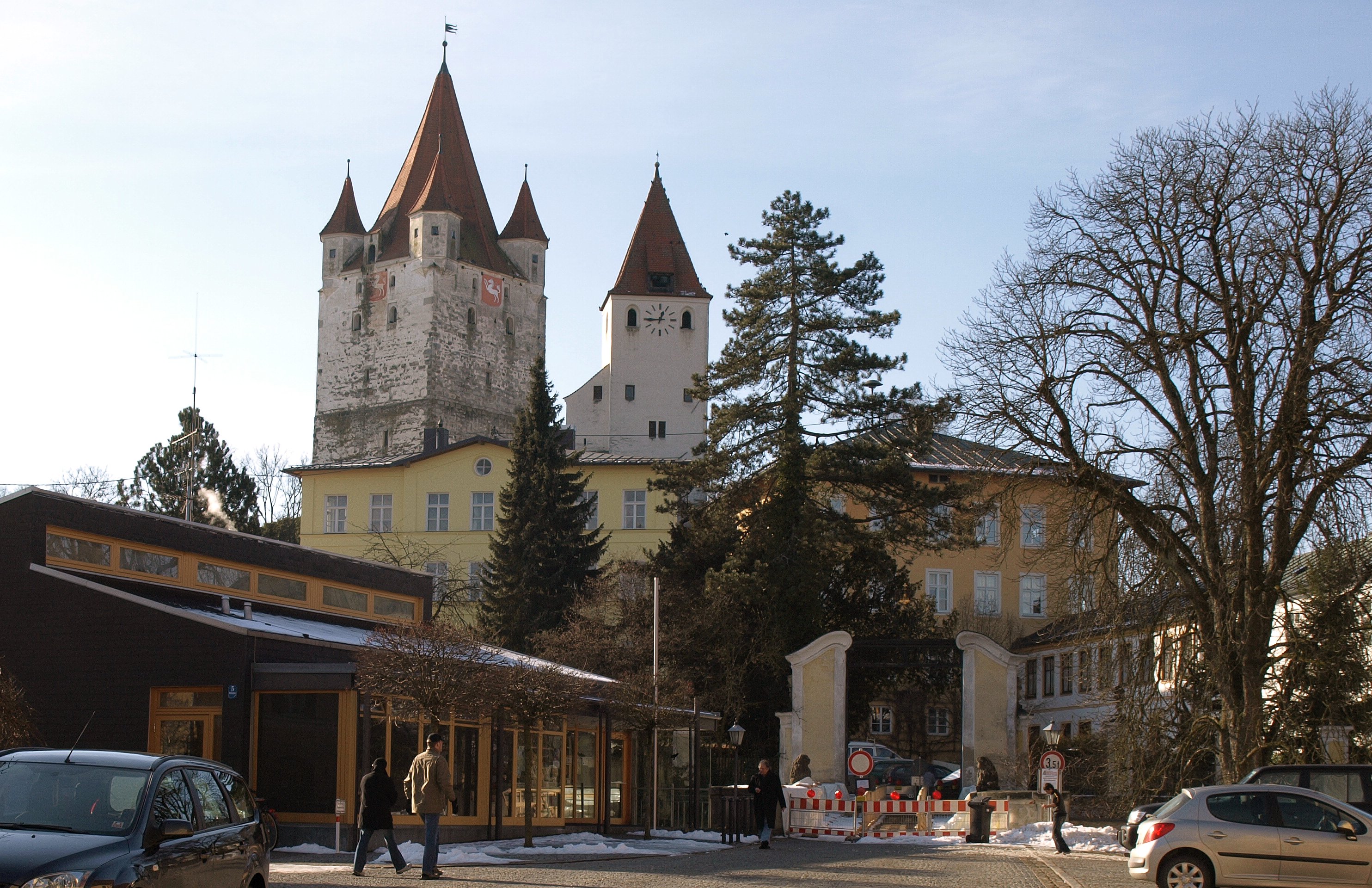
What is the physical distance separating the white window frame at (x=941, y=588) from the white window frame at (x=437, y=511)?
22194mm

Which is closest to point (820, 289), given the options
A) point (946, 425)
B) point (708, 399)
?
point (708, 399)

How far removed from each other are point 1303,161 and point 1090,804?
14.1 m

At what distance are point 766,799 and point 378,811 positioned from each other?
898cm

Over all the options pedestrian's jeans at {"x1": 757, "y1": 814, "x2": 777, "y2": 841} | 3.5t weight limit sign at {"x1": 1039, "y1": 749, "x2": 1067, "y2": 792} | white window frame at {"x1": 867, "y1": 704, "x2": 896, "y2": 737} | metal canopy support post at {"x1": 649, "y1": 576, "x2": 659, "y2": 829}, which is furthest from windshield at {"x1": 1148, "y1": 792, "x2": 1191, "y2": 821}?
white window frame at {"x1": 867, "y1": 704, "x2": 896, "y2": 737}

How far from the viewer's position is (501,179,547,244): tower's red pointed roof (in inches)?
4535

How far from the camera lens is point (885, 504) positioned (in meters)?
45.0

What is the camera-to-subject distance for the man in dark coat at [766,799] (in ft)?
80.6

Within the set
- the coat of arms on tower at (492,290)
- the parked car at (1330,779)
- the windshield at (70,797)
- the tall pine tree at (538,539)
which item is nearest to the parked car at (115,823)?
the windshield at (70,797)

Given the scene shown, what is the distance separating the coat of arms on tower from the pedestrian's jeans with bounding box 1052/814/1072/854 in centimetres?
8905

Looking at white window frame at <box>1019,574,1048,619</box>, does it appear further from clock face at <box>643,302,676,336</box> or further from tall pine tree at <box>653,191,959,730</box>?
clock face at <box>643,302,676,336</box>

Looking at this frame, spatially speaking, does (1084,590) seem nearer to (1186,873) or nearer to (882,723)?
(1186,873)

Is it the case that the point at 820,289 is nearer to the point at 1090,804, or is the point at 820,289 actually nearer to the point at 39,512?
the point at 1090,804

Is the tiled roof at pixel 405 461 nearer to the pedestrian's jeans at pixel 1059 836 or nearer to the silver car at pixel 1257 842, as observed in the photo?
the pedestrian's jeans at pixel 1059 836

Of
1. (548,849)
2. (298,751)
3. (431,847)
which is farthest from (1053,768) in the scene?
(431,847)
